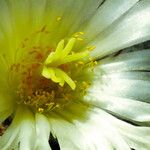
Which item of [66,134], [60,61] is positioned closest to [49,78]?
[60,61]

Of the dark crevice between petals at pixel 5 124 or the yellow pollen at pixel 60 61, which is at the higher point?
the yellow pollen at pixel 60 61

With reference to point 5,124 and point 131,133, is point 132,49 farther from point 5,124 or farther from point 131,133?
point 5,124

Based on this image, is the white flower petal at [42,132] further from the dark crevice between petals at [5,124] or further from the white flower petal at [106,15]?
the white flower petal at [106,15]

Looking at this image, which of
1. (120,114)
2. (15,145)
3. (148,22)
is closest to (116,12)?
(148,22)

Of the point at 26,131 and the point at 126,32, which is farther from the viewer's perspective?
the point at 126,32

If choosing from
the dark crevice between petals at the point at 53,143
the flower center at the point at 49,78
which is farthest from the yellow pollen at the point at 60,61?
the dark crevice between petals at the point at 53,143

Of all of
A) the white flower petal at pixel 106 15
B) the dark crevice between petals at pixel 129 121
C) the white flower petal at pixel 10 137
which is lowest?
the white flower petal at pixel 10 137

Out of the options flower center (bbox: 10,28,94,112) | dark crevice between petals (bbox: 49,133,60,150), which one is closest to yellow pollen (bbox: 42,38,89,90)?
flower center (bbox: 10,28,94,112)

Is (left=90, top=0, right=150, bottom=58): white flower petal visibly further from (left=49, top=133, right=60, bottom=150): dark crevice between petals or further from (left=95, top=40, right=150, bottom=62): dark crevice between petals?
(left=49, top=133, right=60, bottom=150): dark crevice between petals
